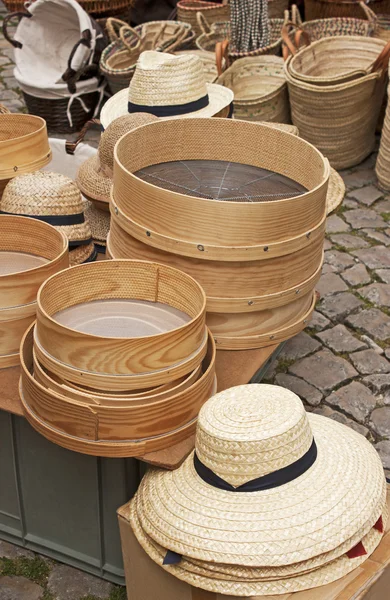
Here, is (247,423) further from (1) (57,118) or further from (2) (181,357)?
(1) (57,118)

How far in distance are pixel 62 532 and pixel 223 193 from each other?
1.57 m

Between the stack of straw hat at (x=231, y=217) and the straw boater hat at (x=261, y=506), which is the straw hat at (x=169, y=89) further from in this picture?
the straw boater hat at (x=261, y=506)

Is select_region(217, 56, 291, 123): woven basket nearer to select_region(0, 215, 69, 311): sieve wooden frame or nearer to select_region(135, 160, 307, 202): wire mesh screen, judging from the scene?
select_region(135, 160, 307, 202): wire mesh screen

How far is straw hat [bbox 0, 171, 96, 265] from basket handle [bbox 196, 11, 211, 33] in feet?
15.3

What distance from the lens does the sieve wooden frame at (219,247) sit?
2.82 metres

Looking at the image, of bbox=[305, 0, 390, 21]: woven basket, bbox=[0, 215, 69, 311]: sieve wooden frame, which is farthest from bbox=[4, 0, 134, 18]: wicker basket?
bbox=[0, 215, 69, 311]: sieve wooden frame

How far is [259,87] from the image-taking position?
707 cm

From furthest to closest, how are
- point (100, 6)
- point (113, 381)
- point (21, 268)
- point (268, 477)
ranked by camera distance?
point (100, 6)
point (21, 268)
point (113, 381)
point (268, 477)

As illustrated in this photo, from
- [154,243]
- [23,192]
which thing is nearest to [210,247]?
[154,243]

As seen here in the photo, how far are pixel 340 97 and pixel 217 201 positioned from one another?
3.80 meters

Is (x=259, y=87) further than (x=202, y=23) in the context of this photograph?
No

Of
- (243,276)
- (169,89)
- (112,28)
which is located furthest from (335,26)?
(243,276)

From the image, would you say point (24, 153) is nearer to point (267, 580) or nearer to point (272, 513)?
point (272, 513)

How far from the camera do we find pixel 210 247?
281 cm
